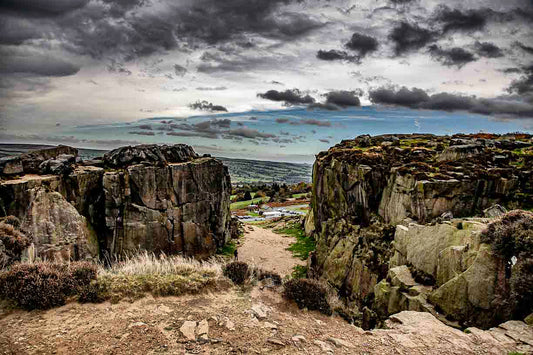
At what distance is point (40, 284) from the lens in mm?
8750

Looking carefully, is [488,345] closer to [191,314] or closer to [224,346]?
[224,346]

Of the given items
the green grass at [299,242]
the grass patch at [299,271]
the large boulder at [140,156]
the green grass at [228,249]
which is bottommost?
the green grass at [299,242]

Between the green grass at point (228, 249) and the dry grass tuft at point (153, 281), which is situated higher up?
the dry grass tuft at point (153, 281)

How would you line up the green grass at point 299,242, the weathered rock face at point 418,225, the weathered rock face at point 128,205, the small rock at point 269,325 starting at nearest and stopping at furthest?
the small rock at point 269,325 → the weathered rock face at point 418,225 → the weathered rock face at point 128,205 → the green grass at point 299,242

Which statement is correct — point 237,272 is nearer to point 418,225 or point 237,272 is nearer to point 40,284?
point 40,284

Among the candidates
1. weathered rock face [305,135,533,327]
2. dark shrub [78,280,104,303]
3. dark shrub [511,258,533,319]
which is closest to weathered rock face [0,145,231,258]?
weathered rock face [305,135,533,327]

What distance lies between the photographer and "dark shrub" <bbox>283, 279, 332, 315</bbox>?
33.5ft

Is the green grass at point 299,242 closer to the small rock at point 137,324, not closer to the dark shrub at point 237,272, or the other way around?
the dark shrub at point 237,272

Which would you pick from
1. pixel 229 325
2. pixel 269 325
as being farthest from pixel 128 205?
pixel 269 325

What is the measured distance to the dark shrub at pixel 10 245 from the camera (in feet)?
37.5

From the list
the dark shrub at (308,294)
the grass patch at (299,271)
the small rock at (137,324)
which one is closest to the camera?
the small rock at (137,324)

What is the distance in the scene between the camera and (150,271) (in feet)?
36.7

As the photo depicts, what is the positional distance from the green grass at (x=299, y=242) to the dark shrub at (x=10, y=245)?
29.2 meters

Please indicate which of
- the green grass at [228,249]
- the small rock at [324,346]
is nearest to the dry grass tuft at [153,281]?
the small rock at [324,346]
